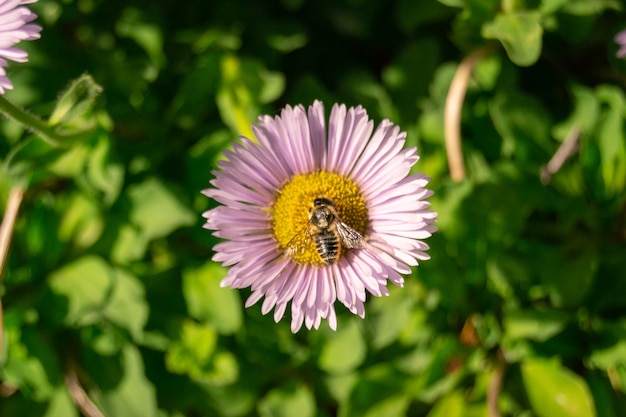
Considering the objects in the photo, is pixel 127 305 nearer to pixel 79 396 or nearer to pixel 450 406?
pixel 79 396

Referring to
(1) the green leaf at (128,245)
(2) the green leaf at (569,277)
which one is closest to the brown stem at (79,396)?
(1) the green leaf at (128,245)

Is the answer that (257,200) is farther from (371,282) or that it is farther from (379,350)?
(379,350)

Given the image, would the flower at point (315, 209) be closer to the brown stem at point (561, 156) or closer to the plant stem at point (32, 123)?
the plant stem at point (32, 123)

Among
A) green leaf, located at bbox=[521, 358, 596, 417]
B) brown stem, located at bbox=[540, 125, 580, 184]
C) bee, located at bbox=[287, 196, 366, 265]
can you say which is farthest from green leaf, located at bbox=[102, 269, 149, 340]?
brown stem, located at bbox=[540, 125, 580, 184]

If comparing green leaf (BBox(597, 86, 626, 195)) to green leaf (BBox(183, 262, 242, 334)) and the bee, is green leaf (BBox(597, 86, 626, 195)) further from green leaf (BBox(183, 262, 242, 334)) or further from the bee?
green leaf (BBox(183, 262, 242, 334))

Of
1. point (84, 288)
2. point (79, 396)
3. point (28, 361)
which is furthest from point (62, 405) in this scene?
point (84, 288)
